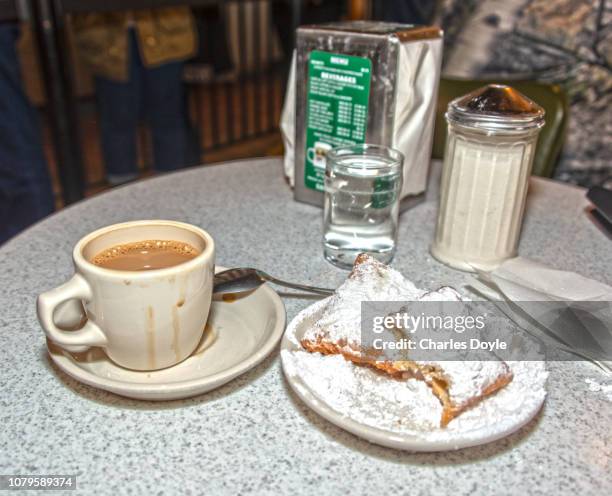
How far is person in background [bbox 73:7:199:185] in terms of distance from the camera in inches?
93.5

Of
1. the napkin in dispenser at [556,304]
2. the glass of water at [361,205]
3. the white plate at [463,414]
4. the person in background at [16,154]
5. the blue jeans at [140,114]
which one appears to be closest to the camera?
the white plate at [463,414]

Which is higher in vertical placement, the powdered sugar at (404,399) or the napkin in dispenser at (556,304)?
the powdered sugar at (404,399)

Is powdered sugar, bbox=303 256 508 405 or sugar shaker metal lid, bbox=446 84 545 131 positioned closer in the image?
powdered sugar, bbox=303 256 508 405

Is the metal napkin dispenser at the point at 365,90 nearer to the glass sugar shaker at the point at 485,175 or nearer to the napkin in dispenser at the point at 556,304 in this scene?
the glass sugar shaker at the point at 485,175

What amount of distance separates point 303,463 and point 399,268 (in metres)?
0.35

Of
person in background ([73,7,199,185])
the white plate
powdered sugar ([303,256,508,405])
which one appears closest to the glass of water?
powdered sugar ([303,256,508,405])

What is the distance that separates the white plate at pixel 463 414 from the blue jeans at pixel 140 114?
7.51ft

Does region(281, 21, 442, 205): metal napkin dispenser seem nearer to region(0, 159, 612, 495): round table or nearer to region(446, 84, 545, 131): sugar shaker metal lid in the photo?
region(446, 84, 545, 131): sugar shaker metal lid

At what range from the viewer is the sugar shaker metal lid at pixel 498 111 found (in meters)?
0.64

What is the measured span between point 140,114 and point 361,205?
7.14 ft

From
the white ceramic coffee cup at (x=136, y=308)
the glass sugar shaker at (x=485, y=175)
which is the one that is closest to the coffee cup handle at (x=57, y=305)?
the white ceramic coffee cup at (x=136, y=308)

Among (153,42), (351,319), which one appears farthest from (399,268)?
(153,42)

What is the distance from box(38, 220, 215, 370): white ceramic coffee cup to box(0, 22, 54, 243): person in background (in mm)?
1147

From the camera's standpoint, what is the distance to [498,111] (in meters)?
0.65
